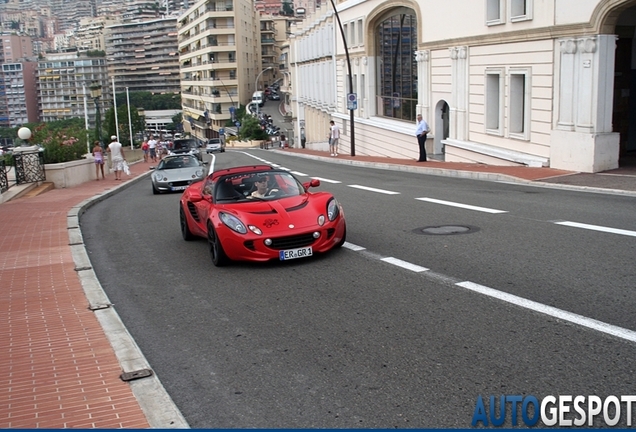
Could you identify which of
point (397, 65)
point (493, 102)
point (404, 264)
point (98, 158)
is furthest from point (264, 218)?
point (397, 65)

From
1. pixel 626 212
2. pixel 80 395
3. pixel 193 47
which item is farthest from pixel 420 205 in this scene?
pixel 193 47

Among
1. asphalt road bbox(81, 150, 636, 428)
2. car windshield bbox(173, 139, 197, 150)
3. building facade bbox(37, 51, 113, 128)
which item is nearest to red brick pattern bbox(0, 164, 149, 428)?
asphalt road bbox(81, 150, 636, 428)

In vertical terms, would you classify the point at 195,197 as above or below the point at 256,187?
below

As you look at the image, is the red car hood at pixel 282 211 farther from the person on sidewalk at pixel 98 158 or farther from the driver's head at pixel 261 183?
the person on sidewalk at pixel 98 158

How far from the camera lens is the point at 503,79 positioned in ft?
86.4

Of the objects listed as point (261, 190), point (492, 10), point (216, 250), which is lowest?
point (216, 250)

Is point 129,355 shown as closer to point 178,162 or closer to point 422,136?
point 178,162

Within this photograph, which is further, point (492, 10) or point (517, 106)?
point (492, 10)

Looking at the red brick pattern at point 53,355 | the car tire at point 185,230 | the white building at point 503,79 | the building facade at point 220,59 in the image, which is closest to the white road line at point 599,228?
the car tire at point 185,230

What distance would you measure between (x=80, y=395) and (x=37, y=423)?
1.73 feet

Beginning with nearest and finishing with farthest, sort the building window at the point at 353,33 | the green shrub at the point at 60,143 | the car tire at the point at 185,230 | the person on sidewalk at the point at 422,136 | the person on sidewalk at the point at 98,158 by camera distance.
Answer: the car tire at the point at 185,230 < the green shrub at the point at 60,143 < the person on sidewalk at the point at 422,136 < the person on sidewalk at the point at 98,158 < the building window at the point at 353,33

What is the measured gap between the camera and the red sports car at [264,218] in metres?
9.87

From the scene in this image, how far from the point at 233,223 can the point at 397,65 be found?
32092mm

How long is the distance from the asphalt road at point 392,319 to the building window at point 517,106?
12667 millimetres
